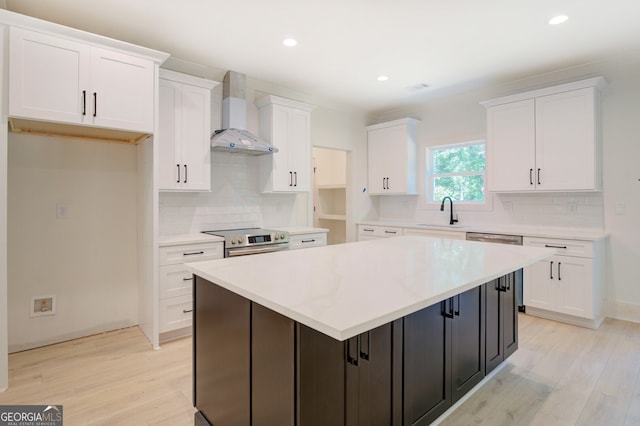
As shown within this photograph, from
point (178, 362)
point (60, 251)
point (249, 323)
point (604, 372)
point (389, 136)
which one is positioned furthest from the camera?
point (389, 136)

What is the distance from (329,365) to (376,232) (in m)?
3.77

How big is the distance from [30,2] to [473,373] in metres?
3.99

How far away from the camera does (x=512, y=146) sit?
3.88 meters

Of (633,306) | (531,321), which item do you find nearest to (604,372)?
(531,321)

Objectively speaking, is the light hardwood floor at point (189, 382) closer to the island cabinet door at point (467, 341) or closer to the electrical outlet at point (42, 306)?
the island cabinet door at point (467, 341)

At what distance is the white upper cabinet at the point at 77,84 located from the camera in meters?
2.24

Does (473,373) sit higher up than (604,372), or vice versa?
(473,373)

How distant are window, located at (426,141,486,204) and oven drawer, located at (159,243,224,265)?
3212 mm

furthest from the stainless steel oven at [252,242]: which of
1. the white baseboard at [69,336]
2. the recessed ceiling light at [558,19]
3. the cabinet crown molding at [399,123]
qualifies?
the recessed ceiling light at [558,19]

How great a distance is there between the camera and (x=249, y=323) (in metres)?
1.46

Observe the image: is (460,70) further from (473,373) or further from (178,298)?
(178,298)

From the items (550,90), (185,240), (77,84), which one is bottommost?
(185,240)

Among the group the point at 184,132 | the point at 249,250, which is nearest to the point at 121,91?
the point at 184,132

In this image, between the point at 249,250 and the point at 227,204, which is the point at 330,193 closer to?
the point at 227,204
